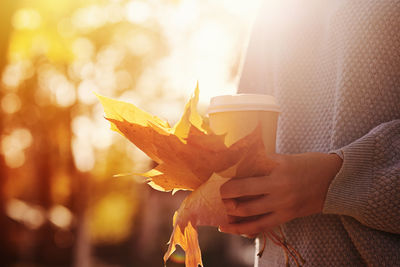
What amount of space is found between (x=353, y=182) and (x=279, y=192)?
27 centimetres

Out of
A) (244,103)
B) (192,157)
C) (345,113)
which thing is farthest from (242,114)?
(345,113)

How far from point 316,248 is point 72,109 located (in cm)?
1373

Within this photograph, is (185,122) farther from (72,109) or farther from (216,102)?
(72,109)

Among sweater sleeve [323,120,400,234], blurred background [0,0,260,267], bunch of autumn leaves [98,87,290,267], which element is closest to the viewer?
bunch of autumn leaves [98,87,290,267]

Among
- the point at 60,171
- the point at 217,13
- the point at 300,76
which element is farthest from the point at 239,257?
the point at 300,76

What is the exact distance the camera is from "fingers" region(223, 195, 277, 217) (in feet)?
3.69

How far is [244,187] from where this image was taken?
1084 millimetres

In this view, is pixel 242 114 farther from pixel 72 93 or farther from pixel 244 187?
pixel 72 93

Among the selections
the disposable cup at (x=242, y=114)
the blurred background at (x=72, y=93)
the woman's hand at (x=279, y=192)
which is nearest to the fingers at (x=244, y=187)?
the woman's hand at (x=279, y=192)

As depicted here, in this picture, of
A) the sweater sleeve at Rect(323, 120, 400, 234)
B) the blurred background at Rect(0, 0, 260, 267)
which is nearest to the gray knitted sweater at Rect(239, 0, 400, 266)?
the sweater sleeve at Rect(323, 120, 400, 234)

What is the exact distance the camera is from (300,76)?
1.55 metres

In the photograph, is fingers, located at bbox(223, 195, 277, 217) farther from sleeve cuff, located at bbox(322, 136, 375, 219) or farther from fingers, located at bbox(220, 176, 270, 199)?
sleeve cuff, located at bbox(322, 136, 375, 219)

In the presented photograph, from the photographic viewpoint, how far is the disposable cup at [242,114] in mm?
1228

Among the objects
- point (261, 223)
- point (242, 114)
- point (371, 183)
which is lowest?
point (261, 223)
